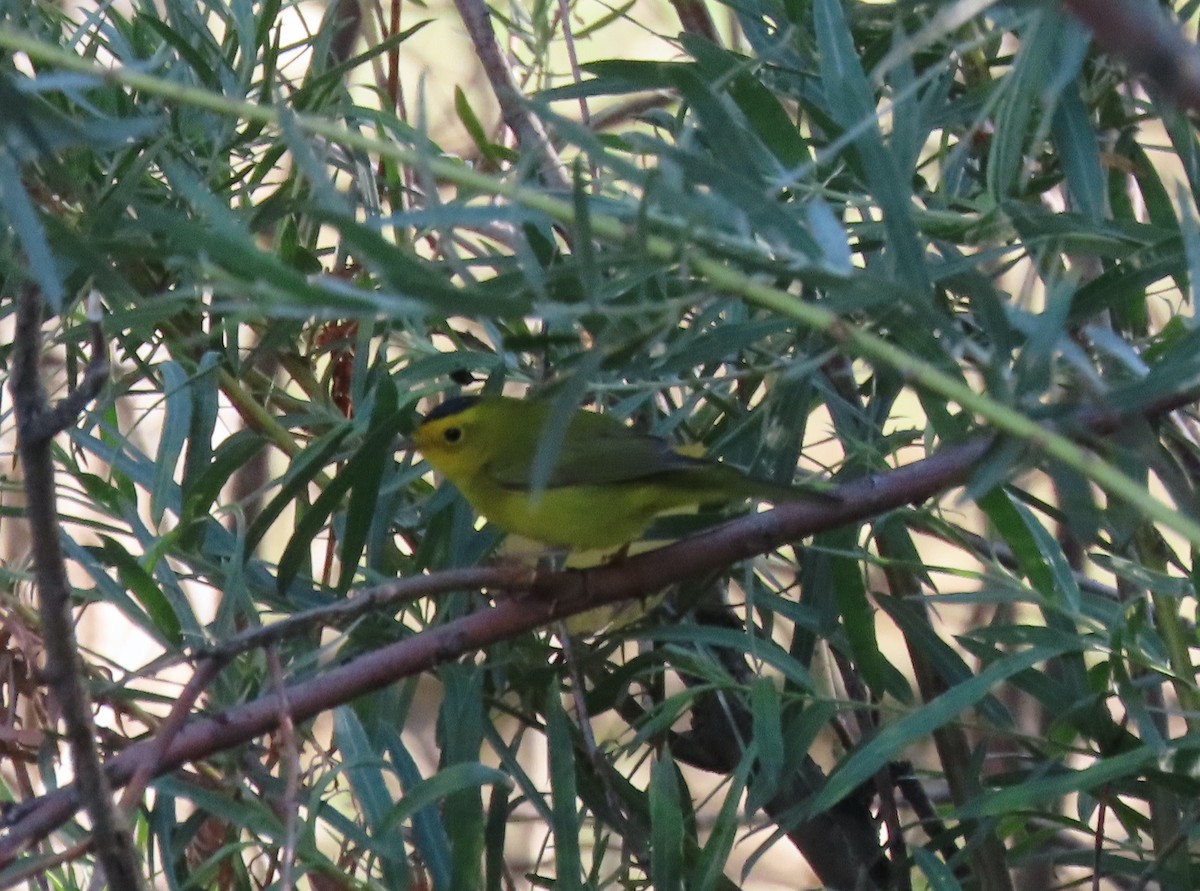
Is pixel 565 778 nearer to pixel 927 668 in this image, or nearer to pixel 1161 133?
pixel 927 668

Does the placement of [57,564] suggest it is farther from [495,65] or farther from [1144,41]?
[495,65]

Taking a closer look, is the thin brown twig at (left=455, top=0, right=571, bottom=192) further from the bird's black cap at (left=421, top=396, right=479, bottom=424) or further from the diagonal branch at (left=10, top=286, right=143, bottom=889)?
the diagonal branch at (left=10, top=286, right=143, bottom=889)

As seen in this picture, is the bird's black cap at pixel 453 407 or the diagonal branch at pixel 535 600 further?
the bird's black cap at pixel 453 407

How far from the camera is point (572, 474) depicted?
57.4 inches

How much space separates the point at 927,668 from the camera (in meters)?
1.59

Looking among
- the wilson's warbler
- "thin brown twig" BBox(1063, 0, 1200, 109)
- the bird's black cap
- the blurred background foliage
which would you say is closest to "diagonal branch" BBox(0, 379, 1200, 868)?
the blurred background foliage

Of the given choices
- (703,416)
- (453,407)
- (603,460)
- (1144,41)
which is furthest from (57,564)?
(703,416)

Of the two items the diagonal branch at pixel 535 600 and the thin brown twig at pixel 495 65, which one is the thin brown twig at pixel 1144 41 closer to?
the diagonal branch at pixel 535 600

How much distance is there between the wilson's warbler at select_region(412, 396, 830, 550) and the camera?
1.37 meters

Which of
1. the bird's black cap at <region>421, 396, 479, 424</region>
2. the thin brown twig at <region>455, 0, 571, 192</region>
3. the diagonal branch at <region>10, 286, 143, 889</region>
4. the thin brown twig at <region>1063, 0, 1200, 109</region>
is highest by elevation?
the thin brown twig at <region>455, 0, 571, 192</region>

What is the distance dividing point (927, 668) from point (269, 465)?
1.30 meters

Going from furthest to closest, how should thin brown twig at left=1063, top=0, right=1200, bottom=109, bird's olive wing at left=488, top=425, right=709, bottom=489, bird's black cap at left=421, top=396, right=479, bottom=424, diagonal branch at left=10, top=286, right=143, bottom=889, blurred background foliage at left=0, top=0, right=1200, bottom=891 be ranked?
bird's black cap at left=421, top=396, right=479, bottom=424
bird's olive wing at left=488, top=425, right=709, bottom=489
blurred background foliage at left=0, top=0, right=1200, bottom=891
diagonal branch at left=10, top=286, right=143, bottom=889
thin brown twig at left=1063, top=0, right=1200, bottom=109

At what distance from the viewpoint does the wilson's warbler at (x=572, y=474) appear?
1.37m

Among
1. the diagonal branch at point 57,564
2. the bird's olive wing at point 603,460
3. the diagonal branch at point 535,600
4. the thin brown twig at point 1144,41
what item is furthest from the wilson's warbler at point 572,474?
the thin brown twig at point 1144,41
